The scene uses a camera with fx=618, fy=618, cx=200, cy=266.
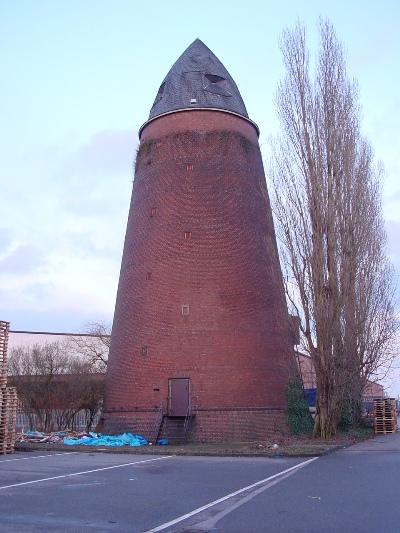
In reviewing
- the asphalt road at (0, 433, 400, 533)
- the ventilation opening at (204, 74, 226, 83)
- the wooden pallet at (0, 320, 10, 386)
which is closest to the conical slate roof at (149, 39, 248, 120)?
the ventilation opening at (204, 74, 226, 83)

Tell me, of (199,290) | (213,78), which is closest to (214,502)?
(199,290)

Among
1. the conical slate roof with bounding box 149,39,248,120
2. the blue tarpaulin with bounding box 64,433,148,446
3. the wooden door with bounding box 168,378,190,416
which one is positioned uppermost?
the conical slate roof with bounding box 149,39,248,120

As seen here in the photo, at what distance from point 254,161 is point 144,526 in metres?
21.0

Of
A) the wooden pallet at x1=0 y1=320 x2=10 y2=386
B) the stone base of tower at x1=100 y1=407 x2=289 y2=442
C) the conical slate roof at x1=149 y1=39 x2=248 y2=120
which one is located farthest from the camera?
the conical slate roof at x1=149 y1=39 x2=248 y2=120

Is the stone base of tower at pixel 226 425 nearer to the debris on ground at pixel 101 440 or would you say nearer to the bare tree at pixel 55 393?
the debris on ground at pixel 101 440

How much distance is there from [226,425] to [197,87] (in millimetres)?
14051

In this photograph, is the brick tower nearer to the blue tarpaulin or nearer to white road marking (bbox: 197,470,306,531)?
the blue tarpaulin

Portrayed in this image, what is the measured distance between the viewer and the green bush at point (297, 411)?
2317 centimetres

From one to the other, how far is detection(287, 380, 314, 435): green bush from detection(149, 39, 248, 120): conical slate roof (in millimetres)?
11786

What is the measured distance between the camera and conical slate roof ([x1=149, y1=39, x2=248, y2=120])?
26.2 metres

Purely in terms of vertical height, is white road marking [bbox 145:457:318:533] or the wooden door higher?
the wooden door

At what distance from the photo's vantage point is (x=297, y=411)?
2348 cm

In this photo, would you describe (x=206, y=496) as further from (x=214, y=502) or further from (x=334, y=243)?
(x=334, y=243)

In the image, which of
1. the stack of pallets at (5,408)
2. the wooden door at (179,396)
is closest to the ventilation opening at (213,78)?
the wooden door at (179,396)
